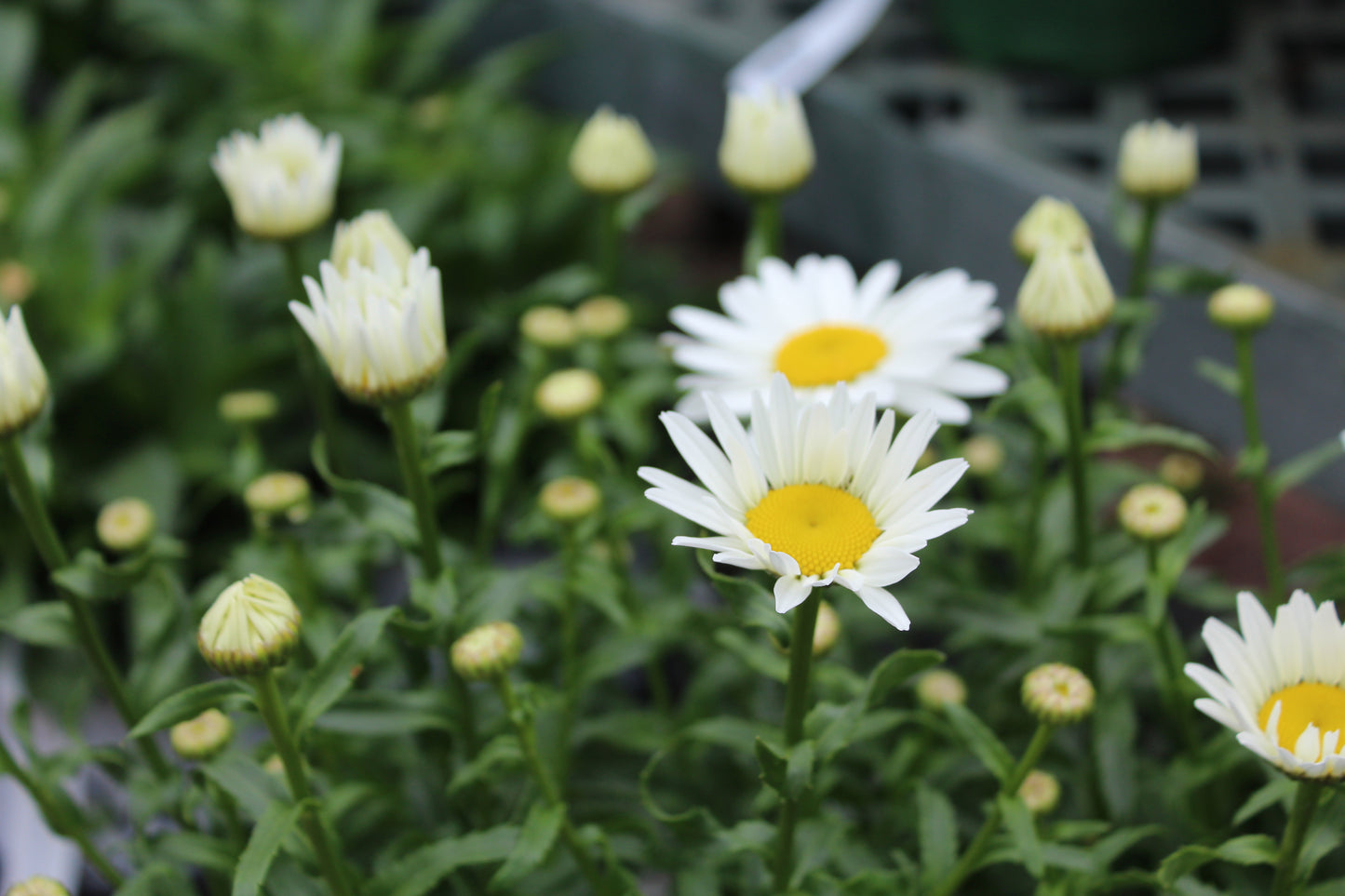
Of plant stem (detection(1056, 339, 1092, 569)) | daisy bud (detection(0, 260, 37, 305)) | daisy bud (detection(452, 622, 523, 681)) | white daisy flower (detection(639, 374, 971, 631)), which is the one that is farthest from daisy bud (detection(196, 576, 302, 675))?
daisy bud (detection(0, 260, 37, 305))

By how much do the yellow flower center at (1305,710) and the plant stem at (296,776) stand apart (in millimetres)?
592

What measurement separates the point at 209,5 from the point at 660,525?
5.75ft

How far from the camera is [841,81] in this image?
202 centimetres

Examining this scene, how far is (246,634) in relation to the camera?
2.40 feet

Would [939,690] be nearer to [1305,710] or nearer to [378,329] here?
[1305,710]

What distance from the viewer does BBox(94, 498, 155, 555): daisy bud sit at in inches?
41.8

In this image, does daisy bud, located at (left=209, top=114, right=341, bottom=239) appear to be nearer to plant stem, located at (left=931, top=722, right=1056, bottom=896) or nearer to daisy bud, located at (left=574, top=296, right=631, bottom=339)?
daisy bud, located at (left=574, top=296, right=631, bottom=339)

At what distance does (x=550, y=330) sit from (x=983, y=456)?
46cm

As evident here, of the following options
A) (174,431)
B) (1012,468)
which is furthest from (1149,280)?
(174,431)

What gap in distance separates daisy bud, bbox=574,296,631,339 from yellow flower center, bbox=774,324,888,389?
0.24 m

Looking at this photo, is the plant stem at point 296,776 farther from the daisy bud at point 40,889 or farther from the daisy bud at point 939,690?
the daisy bud at point 939,690

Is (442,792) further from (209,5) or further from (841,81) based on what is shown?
(209,5)

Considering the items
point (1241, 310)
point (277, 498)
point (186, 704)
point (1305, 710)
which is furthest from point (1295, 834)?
point (277, 498)

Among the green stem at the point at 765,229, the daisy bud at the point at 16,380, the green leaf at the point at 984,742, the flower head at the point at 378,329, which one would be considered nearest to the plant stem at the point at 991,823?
the green leaf at the point at 984,742
